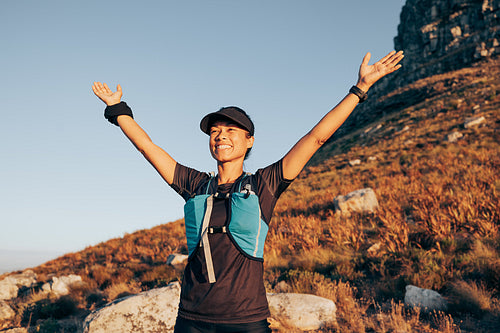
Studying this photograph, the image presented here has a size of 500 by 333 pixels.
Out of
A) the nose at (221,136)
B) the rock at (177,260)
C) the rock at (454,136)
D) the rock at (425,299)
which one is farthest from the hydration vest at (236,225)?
the rock at (454,136)

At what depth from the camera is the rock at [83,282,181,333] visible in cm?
401

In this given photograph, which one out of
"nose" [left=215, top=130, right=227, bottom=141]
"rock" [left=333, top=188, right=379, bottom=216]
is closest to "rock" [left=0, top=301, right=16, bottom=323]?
"nose" [left=215, top=130, right=227, bottom=141]

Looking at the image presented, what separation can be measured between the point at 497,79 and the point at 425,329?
1444 inches

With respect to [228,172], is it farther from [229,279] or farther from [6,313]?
[6,313]

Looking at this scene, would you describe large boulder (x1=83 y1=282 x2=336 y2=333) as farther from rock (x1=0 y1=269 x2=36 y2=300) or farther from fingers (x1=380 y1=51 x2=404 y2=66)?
rock (x1=0 y1=269 x2=36 y2=300)

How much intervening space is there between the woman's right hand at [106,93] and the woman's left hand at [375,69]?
1768 mm

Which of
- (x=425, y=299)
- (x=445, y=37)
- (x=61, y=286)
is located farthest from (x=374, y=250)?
(x=445, y=37)

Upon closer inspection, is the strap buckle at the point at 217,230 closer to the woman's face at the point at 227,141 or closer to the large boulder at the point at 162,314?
the woman's face at the point at 227,141

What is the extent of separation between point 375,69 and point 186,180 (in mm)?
1477

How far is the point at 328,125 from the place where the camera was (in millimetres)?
1810

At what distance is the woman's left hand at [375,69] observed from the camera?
1.88 meters

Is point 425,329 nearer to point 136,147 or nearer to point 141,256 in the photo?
point 136,147

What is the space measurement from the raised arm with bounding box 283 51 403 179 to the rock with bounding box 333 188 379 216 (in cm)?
730

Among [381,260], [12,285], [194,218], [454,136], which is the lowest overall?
[381,260]
